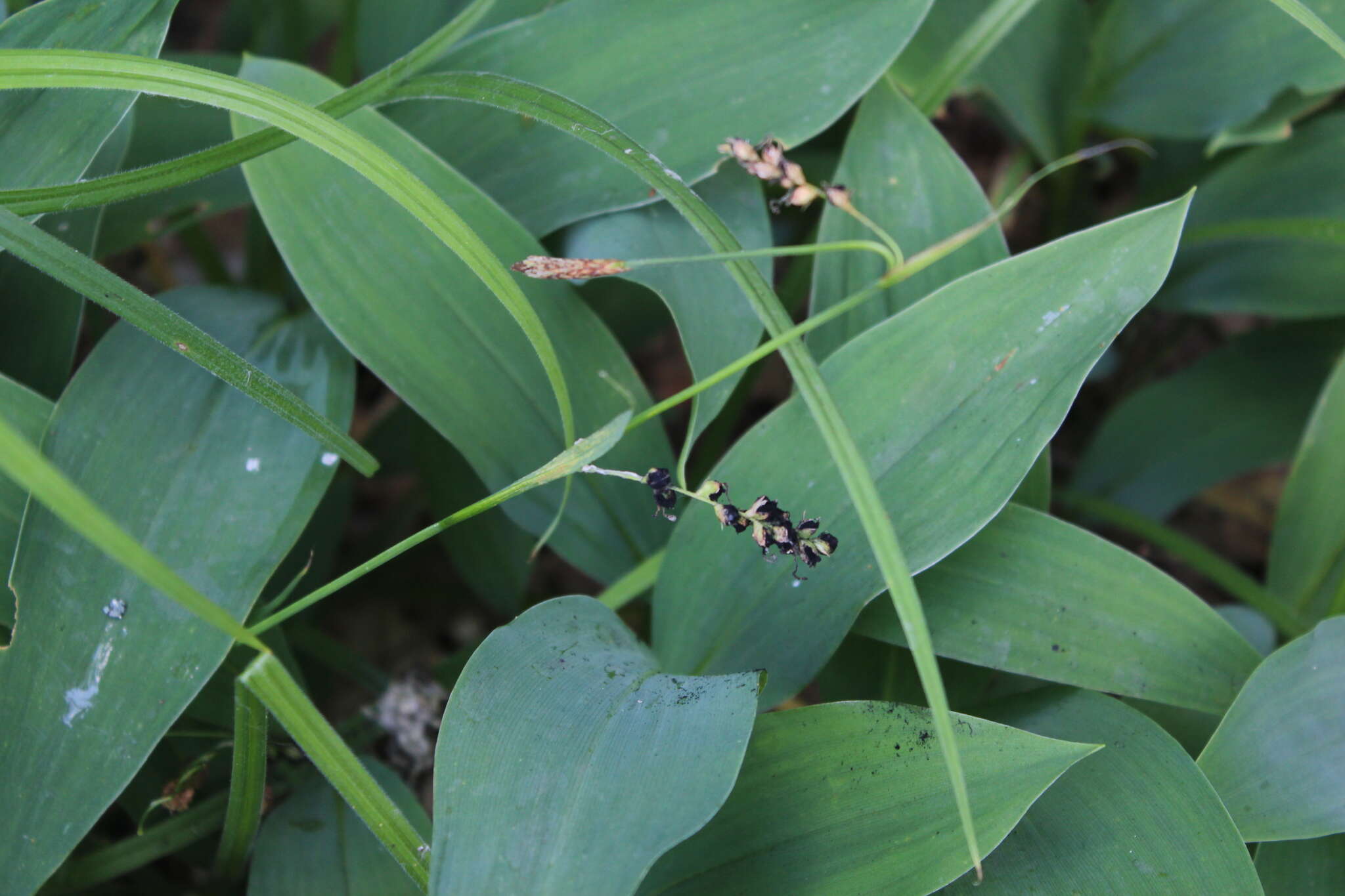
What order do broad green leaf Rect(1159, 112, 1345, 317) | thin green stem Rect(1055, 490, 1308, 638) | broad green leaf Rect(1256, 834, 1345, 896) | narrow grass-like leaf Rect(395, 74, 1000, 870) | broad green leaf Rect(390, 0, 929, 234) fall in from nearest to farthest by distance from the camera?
1. narrow grass-like leaf Rect(395, 74, 1000, 870)
2. broad green leaf Rect(1256, 834, 1345, 896)
3. broad green leaf Rect(390, 0, 929, 234)
4. thin green stem Rect(1055, 490, 1308, 638)
5. broad green leaf Rect(1159, 112, 1345, 317)

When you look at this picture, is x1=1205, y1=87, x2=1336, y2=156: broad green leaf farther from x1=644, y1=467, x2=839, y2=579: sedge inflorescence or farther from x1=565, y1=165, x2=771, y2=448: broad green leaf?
x1=644, y1=467, x2=839, y2=579: sedge inflorescence

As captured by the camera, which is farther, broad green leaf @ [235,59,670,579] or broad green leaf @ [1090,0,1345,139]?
broad green leaf @ [1090,0,1345,139]

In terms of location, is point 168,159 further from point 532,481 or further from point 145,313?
point 532,481

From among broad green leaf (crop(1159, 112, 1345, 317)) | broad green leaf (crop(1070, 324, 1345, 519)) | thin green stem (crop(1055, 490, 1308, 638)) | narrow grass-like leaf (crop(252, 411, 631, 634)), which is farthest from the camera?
broad green leaf (crop(1070, 324, 1345, 519))

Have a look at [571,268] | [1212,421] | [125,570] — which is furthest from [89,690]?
[1212,421]

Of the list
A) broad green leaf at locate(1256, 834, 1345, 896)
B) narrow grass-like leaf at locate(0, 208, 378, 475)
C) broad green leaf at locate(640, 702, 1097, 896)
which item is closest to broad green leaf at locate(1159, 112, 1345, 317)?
broad green leaf at locate(1256, 834, 1345, 896)

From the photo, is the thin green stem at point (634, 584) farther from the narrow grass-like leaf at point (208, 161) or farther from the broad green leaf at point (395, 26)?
the broad green leaf at point (395, 26)

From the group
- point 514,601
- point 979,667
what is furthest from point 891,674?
point 514,601

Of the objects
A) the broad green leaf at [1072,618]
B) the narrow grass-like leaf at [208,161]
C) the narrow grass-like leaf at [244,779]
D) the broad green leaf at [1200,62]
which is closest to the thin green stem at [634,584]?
the broad green leaf at [1072,618]
